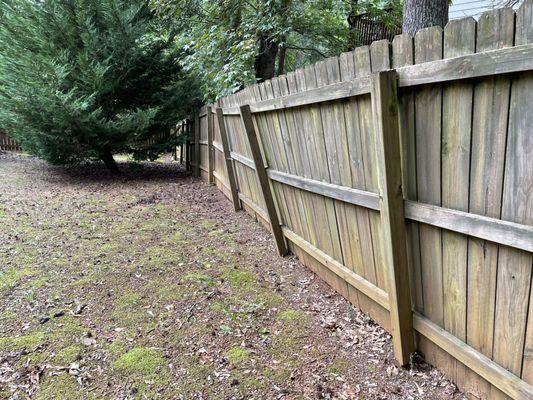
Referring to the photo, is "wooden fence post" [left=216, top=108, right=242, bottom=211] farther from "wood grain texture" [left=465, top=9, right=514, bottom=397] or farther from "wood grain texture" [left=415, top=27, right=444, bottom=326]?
"wood grain texture" [left=465, top=9, right=514, bottom=397]

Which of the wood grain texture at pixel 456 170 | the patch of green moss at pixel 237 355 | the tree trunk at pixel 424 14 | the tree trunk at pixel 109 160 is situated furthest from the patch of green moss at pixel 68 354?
the tree trunk at pixel 109 160

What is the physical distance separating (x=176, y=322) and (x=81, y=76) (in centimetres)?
732

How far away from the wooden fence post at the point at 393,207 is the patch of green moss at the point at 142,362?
151 cm

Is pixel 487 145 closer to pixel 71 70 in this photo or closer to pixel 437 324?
pixel 437 324

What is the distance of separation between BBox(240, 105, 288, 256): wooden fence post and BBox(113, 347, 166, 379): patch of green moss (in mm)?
2109

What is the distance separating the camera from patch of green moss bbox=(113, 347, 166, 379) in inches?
103

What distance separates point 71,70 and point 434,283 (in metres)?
8.64

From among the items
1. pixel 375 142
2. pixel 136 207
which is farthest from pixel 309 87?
pixel 136 207

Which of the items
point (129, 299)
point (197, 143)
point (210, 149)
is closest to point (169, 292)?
point (129, 299)

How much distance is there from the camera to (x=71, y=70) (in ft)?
28.2

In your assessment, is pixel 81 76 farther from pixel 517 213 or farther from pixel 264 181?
pixel 517 213

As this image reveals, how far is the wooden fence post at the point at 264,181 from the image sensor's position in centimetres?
467

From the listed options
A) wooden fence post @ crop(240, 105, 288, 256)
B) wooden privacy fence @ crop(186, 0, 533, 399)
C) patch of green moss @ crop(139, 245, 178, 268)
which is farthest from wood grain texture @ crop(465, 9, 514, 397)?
patch of green moss @ crop(139, 245, 178, 268)

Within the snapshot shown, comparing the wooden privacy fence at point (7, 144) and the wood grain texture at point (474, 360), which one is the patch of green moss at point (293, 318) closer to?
the wood grain texture at point (474, 360)
